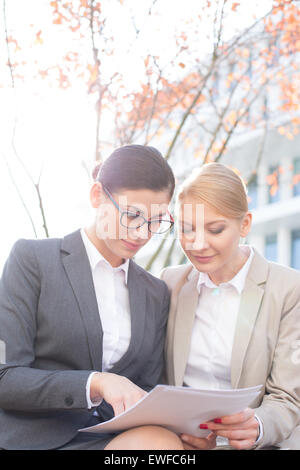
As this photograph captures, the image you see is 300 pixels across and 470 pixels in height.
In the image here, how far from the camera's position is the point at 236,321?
9.26 feet

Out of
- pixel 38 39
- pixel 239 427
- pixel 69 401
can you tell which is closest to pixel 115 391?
pixel 69 401

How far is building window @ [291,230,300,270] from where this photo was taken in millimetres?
21219

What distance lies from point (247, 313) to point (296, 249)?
19.6 metres

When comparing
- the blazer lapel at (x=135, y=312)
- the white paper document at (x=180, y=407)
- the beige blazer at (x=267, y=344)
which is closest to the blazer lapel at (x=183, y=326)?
the beige blazer at (x=267, y=344)

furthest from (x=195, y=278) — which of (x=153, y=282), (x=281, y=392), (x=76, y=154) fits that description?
(x=76, y=154)

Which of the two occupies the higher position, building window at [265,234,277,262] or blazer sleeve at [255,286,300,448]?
blazer sleeve at [255,286,300,448]

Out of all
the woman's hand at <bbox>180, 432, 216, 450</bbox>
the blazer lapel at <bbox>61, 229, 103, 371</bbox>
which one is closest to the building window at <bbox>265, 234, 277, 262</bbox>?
the blazer lapel at <bbox>61, 229, 103, 371</bbox>

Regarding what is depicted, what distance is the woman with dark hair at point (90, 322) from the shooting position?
225cm

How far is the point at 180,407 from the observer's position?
2066mm

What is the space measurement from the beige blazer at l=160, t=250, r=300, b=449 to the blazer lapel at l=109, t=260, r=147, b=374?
0.23 m

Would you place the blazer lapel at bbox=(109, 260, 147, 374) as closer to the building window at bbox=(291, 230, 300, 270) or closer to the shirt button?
the shirt button

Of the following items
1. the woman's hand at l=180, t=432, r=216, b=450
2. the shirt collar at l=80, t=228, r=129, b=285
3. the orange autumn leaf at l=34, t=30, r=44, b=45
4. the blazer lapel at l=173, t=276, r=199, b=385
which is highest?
the orange autumn leaf at l=34, t=30, r=44, b=45

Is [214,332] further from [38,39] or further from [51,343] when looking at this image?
[38,39]
